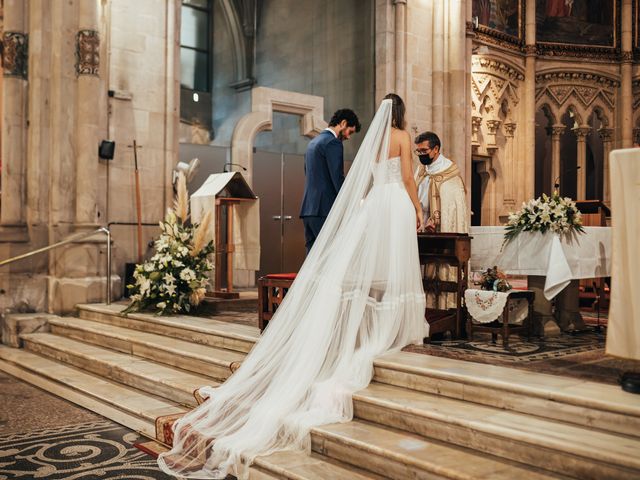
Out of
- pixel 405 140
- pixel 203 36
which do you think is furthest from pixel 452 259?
pixel 203 36

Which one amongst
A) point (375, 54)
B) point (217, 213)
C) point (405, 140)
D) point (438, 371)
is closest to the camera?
point (438, 371)

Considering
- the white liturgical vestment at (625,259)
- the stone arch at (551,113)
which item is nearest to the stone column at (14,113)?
the white liturgical vestment at (625,259)

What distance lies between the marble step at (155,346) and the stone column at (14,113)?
161 centimetres

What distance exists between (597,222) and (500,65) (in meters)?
5.26

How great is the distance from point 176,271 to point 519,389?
4641 millimetres

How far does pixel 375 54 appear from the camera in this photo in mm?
11734

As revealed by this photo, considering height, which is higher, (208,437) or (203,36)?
(203,36)

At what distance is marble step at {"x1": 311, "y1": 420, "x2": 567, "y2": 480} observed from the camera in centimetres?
333

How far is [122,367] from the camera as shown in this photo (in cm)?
623

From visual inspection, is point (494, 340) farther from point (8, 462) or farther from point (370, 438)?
point (8, 462)

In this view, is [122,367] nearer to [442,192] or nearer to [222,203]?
[222,203]

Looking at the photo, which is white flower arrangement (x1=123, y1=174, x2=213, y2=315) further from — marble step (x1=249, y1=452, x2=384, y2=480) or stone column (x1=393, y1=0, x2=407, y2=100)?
stone column (x1=393, y1=0, x2=407, y2=100)

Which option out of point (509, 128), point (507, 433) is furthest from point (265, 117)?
point (507, 433)

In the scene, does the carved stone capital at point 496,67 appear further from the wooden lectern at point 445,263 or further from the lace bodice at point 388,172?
the lace bodice at point 388,172
